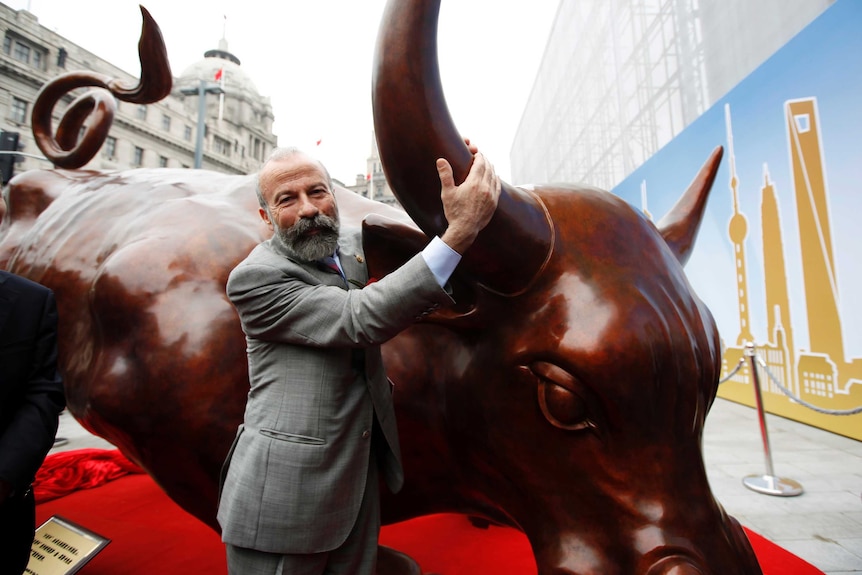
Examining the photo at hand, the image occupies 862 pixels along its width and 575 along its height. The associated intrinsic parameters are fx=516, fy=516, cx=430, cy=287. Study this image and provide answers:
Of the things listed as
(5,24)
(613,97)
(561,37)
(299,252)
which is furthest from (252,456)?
(5,24)

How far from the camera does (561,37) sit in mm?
18047

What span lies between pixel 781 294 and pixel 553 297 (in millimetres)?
7203

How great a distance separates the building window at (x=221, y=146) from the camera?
3681cm

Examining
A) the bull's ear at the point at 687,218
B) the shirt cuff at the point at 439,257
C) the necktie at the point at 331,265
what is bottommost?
the shirt cuff at the point at 439,257

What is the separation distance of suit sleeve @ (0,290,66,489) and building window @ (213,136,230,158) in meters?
38.8

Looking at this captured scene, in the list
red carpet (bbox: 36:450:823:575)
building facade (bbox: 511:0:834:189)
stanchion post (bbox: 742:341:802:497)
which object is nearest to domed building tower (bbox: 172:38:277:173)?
building facade (bbox: 511:0:834:189)

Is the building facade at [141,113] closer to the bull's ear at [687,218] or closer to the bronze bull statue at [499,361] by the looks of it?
the bronze bull statue at [499,361]

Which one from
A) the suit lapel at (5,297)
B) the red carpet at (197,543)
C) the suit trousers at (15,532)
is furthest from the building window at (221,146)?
the suit trousers at (15,532)

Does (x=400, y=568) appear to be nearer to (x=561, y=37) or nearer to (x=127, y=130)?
(x=561, y=37)

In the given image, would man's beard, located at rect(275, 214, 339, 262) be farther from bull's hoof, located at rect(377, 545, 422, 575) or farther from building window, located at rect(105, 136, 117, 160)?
building window, located at rect(105, 136, 117, 160)

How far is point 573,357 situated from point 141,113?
37670mm

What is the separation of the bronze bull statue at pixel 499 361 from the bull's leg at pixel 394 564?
0.25m

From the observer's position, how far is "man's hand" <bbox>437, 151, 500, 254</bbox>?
1.09 metres

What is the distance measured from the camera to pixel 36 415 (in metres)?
1.66
